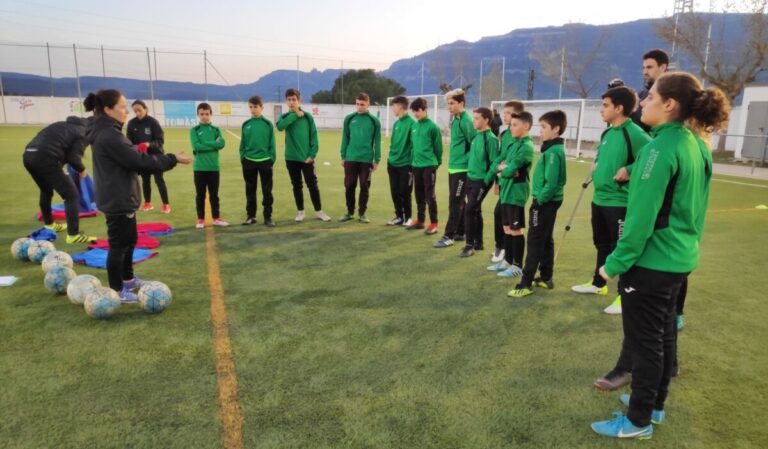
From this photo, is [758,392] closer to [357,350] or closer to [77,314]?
[357,350]

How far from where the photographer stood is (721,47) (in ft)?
84.4

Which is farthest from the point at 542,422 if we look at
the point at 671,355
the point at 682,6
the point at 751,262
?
the point at 682,6

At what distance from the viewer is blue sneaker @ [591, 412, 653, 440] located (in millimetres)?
2844

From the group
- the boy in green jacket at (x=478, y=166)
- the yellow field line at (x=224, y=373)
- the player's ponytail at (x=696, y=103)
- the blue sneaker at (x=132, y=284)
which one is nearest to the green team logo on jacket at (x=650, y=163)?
the player's ponytail at (x=696, y=103)

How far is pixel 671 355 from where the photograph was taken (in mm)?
2848

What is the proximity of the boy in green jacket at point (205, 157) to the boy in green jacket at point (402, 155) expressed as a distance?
2740mm

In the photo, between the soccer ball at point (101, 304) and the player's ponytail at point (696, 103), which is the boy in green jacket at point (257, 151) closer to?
the soccer ball at point (101, 304)

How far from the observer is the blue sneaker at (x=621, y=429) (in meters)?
2.84

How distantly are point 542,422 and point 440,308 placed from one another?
6.13 ft

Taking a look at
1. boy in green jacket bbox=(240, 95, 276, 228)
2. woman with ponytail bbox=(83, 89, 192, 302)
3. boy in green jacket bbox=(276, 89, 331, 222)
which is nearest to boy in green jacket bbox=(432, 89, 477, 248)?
boy in green jacket bbox=(276, 89, 331, 222)

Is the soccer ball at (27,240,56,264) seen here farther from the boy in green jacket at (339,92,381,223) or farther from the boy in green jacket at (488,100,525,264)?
the boy in green jacket at (488,100,525,264)

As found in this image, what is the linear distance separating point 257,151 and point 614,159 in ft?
18.0

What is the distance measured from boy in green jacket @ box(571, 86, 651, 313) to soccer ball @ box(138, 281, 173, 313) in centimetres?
407

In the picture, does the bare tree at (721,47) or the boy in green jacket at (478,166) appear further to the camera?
the bare tree at (721,47)
